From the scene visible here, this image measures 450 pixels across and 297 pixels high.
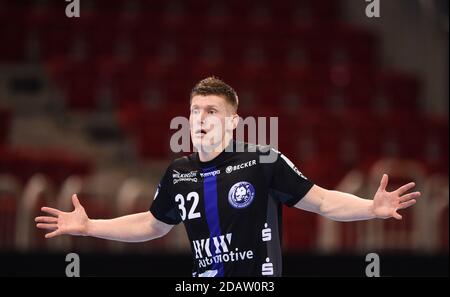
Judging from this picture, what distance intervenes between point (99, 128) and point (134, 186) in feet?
10.5

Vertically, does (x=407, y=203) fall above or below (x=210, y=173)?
below

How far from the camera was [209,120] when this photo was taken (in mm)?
4637

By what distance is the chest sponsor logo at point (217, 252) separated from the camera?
4516mm

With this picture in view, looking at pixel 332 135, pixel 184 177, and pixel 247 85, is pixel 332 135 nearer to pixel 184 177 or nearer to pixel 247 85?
pixel 247 85

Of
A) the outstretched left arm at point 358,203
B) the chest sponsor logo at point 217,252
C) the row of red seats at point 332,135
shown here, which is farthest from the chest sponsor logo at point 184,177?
the row of red seats at point 332,135

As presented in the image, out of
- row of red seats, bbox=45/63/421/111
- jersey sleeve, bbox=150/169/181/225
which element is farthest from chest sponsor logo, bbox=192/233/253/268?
row of red seats, bbox=45/63/421/111

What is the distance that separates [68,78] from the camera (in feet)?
39.6

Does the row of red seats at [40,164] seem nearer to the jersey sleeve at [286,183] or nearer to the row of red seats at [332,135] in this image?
the row of red seats at [332,135]

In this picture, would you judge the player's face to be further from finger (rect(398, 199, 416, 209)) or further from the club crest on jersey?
finger (rect(398, 199, 416, 209))

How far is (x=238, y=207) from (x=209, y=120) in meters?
0.50

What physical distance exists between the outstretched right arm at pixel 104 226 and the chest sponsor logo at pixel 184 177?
1.04 ft

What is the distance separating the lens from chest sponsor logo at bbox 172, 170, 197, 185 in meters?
4.77

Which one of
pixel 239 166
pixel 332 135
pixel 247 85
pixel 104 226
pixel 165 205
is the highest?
pixel 247 85

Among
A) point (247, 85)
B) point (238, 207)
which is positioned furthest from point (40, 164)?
point (238, 207)
